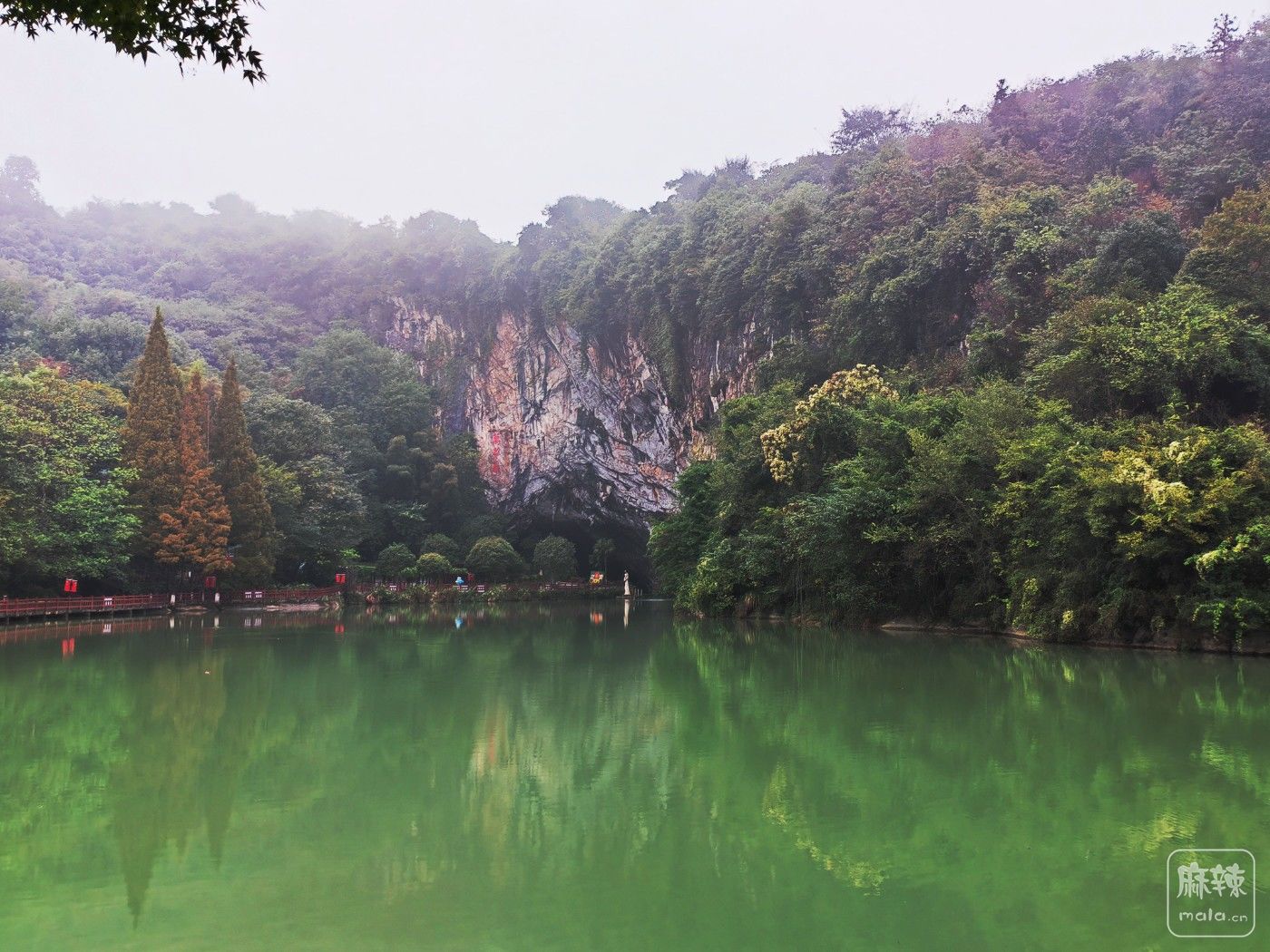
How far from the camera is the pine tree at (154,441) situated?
26.2 m

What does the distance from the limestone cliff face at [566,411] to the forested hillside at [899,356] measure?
29cm

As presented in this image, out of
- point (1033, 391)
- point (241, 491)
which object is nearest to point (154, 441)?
point (241, 491)

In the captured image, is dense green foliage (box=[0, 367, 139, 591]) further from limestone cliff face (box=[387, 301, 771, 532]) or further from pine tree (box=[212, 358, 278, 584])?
limestone cliff face (box=[387, 301, 771, 532])

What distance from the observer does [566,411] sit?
39750 mm

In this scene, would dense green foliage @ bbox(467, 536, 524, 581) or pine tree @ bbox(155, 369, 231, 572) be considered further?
dense green foliage @ bbox(467, 536, 524, 581)

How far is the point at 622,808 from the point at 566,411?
3465cm

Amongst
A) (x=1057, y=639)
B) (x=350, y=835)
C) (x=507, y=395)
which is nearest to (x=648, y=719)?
(x=350, y=835)

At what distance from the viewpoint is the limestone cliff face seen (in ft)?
115

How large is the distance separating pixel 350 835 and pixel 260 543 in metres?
26.4

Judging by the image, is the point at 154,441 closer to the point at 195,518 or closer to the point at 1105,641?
the point at 195,518

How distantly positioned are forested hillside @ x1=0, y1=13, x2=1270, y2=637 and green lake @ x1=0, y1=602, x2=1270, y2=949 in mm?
3749

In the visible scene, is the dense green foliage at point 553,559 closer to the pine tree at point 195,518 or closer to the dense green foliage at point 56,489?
the pine tree at point 195,518

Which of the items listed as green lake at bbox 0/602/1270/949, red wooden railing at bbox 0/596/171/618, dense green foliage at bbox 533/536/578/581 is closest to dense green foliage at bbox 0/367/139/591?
red wooden railing at bbox 0/596/171/618

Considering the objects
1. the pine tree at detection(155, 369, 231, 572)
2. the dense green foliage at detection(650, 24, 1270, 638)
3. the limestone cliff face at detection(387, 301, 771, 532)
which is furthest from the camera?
the limestone cliff face at detection(387, 301, 771, 532)
